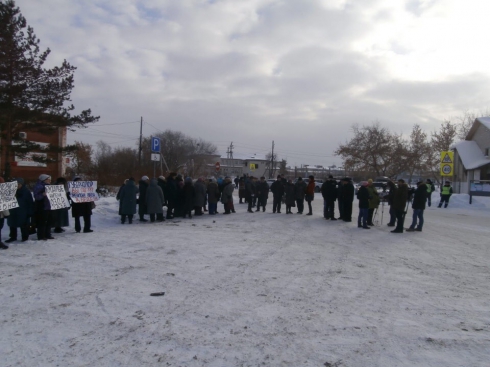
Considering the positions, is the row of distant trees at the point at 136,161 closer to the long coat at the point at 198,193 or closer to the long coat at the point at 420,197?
the long coat at the point at 198,193

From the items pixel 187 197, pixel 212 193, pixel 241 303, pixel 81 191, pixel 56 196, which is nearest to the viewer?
pixel 241 303

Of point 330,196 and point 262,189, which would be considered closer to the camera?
point 330,196

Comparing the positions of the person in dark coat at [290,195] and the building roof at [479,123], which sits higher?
the building roof at [479,123]

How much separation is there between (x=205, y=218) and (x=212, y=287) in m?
10.1

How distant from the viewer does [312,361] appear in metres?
4.17

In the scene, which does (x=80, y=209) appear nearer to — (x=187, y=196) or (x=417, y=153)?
(x=187, y=196)

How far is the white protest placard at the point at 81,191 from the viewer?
38.1 feet

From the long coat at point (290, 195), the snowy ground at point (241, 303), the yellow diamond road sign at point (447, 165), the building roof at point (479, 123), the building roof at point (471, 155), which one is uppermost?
the building roof at point (479, 123)

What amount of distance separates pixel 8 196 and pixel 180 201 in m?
7.70

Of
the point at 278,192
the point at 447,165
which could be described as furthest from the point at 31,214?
the point at 447,165

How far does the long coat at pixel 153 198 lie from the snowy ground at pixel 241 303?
385cm

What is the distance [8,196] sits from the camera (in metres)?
9.38

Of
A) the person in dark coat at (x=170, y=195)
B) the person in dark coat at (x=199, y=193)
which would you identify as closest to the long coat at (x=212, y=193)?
the person in dark coat at (x=199, y=193)

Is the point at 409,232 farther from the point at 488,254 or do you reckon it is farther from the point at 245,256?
the point at 245,256
